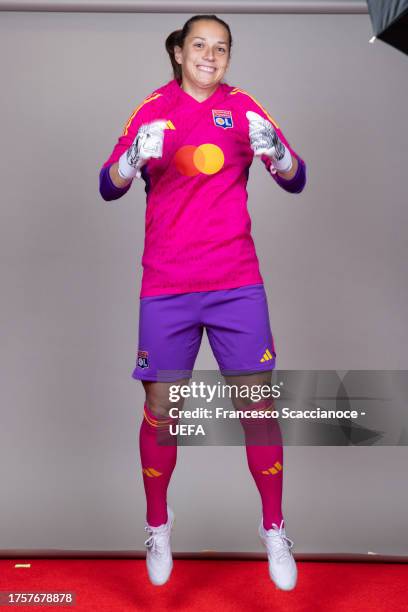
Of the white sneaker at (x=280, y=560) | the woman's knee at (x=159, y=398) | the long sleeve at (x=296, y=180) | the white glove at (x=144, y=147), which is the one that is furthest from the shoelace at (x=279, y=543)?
the white glove at (x=144, y=147)

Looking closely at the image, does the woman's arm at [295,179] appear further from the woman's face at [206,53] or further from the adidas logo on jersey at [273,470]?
the adidas logo on jersey at [273,470]

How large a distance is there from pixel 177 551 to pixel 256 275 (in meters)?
1.24

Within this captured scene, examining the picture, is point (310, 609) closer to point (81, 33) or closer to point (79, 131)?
point (79, 131)

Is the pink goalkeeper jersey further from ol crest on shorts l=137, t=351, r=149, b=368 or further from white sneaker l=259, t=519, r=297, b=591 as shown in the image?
white sneaker l=259, t=519, r=297, b=591

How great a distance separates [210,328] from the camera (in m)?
2.35

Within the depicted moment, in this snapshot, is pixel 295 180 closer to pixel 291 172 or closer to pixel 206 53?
pixel 291 172

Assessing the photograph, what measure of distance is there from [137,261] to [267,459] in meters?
1.19

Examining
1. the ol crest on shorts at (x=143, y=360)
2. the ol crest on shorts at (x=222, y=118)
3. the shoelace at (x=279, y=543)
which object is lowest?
the shoelace at (x=279, y=543)

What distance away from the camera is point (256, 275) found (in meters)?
2.34

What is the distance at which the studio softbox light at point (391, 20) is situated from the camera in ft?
6.70

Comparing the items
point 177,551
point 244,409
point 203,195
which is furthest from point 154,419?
point 177,551

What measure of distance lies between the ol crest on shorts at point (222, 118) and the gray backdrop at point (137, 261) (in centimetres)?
90
